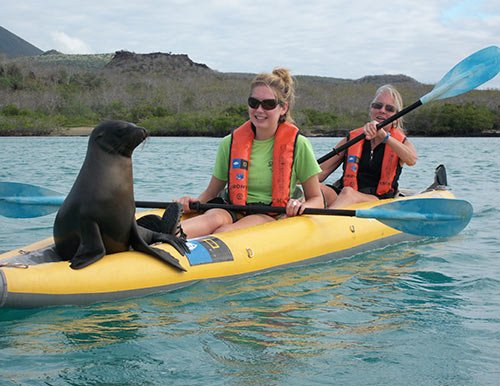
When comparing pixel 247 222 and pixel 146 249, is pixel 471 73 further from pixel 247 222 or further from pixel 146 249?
A: pixel 146 249

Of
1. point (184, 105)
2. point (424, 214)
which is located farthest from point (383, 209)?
point (184, 105)

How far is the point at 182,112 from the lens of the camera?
47.2 meters

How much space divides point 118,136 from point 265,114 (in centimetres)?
133

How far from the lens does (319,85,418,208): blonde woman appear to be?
237 inches

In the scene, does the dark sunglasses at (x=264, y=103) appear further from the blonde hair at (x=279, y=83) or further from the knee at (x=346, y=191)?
the knee at (x=346, y=191)

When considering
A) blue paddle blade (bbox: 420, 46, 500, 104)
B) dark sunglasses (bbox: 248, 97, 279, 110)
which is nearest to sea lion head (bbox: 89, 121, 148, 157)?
dark sunglasses (bbox: 248, 97, 279, 110)

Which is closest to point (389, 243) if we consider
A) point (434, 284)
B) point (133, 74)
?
point (434, 284)

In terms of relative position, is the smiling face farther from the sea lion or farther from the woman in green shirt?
the sea lion

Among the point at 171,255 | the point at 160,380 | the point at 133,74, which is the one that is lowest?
the point at 160,380

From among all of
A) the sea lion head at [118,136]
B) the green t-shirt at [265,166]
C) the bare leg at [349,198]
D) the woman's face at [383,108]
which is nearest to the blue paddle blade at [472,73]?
the woman's face at [383,108]

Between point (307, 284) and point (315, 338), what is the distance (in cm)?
109

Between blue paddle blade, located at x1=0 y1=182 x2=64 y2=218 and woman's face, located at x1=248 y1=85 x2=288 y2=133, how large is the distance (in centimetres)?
146

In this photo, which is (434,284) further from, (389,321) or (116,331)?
(116,331)

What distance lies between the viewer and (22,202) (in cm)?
510
